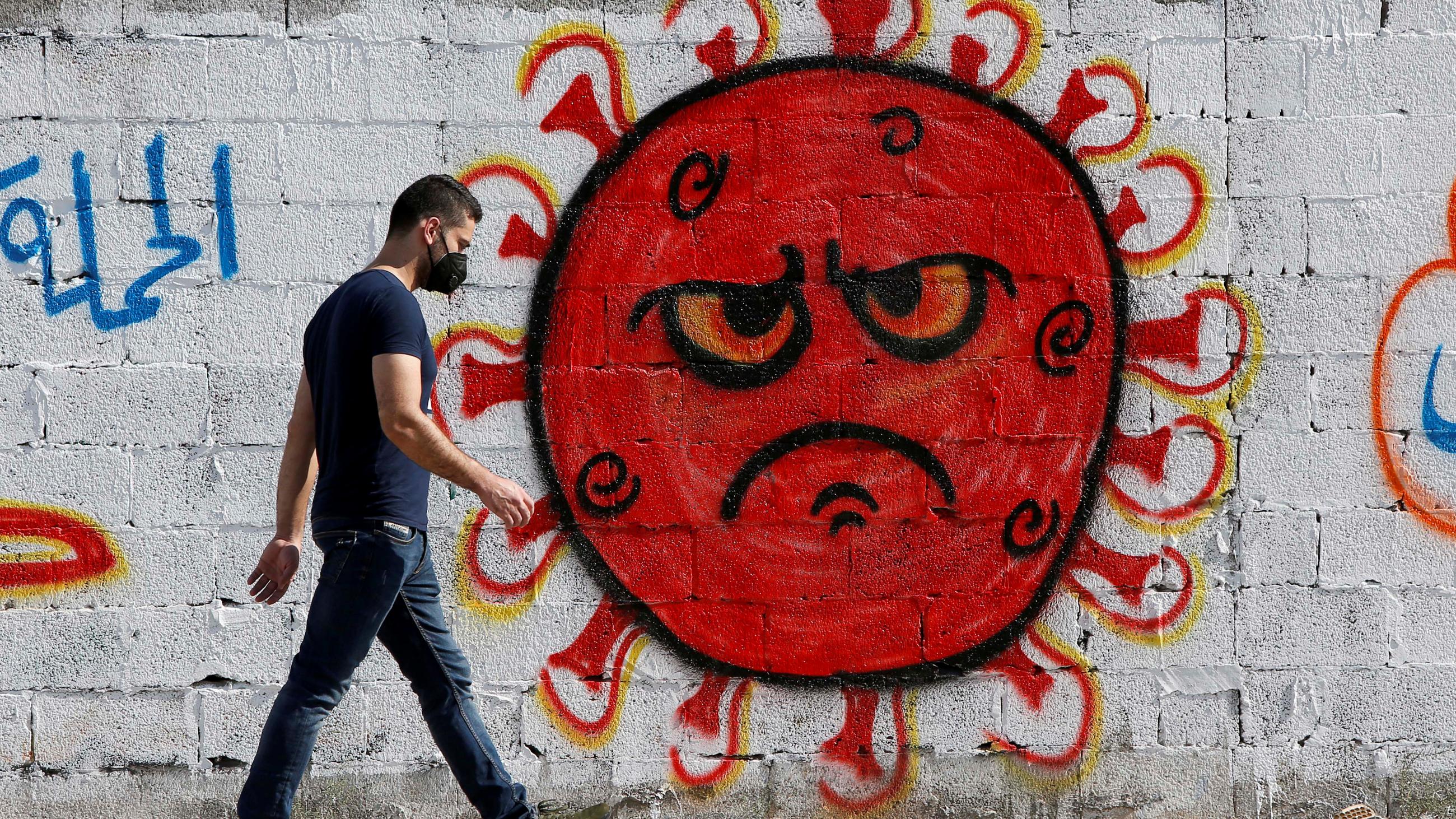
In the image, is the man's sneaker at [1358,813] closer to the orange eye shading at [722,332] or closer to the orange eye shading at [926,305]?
the orange eye shading at [926,305]

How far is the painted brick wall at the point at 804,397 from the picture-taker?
3295mm

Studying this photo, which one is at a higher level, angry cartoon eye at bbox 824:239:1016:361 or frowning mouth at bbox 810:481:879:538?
angry cartoon eye at bbox 824:239:1016:361

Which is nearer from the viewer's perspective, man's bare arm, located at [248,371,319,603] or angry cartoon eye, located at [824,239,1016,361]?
man's bare arm, located at [248,371,319,603]

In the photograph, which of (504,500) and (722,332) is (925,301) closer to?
(722,332)

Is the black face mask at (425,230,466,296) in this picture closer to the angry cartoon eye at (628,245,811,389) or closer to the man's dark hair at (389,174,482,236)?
the man's dark hair at (389,174,482,236)

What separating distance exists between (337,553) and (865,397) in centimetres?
150

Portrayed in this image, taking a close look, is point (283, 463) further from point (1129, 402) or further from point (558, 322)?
point (1129, 402)

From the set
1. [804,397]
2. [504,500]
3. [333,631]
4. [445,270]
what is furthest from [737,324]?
[333,631]

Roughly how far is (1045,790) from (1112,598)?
1.88 feet

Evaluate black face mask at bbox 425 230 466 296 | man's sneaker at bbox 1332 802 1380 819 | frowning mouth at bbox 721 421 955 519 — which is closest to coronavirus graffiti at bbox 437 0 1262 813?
frowning mouth at bbox 721 421 955 519

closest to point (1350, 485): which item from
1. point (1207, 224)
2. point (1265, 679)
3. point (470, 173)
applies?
point (1265, 679)

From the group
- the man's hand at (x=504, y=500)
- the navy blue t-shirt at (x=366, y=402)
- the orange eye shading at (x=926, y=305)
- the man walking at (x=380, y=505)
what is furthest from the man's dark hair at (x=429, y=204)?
the orange eye shading at (x=926, y=305)

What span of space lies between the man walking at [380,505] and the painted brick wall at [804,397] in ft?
1.66

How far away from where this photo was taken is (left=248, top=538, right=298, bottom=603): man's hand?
2.85 metres
